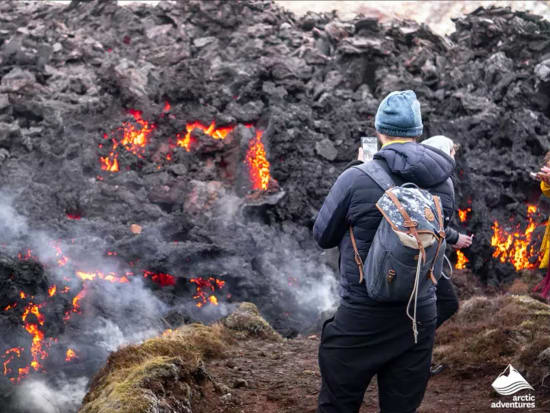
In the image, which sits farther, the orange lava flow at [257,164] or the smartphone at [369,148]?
the orange lava flow at [257,164]

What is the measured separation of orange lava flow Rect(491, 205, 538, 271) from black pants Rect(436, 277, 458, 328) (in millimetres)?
11794

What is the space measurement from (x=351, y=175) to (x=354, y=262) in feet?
1.60

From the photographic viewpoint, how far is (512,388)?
5113mm

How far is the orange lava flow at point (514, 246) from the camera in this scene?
52.0 ft

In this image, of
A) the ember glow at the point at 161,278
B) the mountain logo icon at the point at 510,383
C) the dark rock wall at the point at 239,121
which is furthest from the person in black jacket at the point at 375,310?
the ember glow at the point at 161,278

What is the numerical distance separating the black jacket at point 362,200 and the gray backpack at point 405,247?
11 cm

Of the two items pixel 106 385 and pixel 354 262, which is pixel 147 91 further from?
pixel 354 262

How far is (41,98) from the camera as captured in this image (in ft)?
57.8

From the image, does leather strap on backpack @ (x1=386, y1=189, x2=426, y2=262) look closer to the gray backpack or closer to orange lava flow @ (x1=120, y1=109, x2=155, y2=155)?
the gray backpack

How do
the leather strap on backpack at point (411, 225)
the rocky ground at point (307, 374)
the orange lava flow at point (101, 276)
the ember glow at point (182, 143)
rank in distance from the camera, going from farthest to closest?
1. the ember glow at point (182, 143)
2. the orange lava flow at point (101, 276)
3. the rocky ground at point (307, 374)
4. the leather strap on backpack at point (411, 225)

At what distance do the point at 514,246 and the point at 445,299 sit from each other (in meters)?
12.4

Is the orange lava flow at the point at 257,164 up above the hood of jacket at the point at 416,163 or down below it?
below

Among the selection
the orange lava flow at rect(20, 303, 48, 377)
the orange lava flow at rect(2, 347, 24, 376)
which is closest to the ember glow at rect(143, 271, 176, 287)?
the orange lava flow at rect(20, 303, 48, 377)

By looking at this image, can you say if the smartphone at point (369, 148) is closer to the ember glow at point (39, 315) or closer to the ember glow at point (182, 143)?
the ember glow at point (39, 315)
